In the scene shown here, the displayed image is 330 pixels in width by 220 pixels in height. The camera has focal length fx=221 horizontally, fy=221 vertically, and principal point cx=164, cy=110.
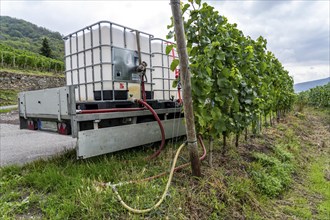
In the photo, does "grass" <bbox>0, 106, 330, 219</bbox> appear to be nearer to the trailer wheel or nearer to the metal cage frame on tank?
the trailer wheel

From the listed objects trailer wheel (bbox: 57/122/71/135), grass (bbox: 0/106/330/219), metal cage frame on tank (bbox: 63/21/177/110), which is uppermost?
metal cage frame on tank (bbox: 63/21/177/110)

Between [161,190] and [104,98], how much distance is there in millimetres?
1863

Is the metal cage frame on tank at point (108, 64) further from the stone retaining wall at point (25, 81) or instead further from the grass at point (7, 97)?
the stone retaining wall at point (25, 81)

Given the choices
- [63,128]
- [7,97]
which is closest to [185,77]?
[63,128]

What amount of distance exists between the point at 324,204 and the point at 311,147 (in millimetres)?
4046

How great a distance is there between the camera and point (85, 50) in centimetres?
396

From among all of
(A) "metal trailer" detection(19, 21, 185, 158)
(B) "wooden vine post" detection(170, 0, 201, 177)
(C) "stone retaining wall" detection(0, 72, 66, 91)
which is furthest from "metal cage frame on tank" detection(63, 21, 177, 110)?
(C) "stone retaining wall" detection(0, 72, 66, 91)

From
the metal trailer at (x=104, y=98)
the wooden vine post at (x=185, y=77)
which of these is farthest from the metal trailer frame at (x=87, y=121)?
the wooden vine post at (x=185, y=77)

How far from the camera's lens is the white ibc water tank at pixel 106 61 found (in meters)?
3.72

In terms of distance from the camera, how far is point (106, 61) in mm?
3725

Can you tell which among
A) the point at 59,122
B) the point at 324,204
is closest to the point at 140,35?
the point at 59,122

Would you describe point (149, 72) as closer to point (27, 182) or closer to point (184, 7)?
point (184, 7)

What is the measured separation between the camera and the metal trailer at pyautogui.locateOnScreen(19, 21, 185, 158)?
9.93 ft

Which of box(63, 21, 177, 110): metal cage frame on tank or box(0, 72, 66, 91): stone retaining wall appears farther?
box(0, 72, 66, 91): stone retaining wall
